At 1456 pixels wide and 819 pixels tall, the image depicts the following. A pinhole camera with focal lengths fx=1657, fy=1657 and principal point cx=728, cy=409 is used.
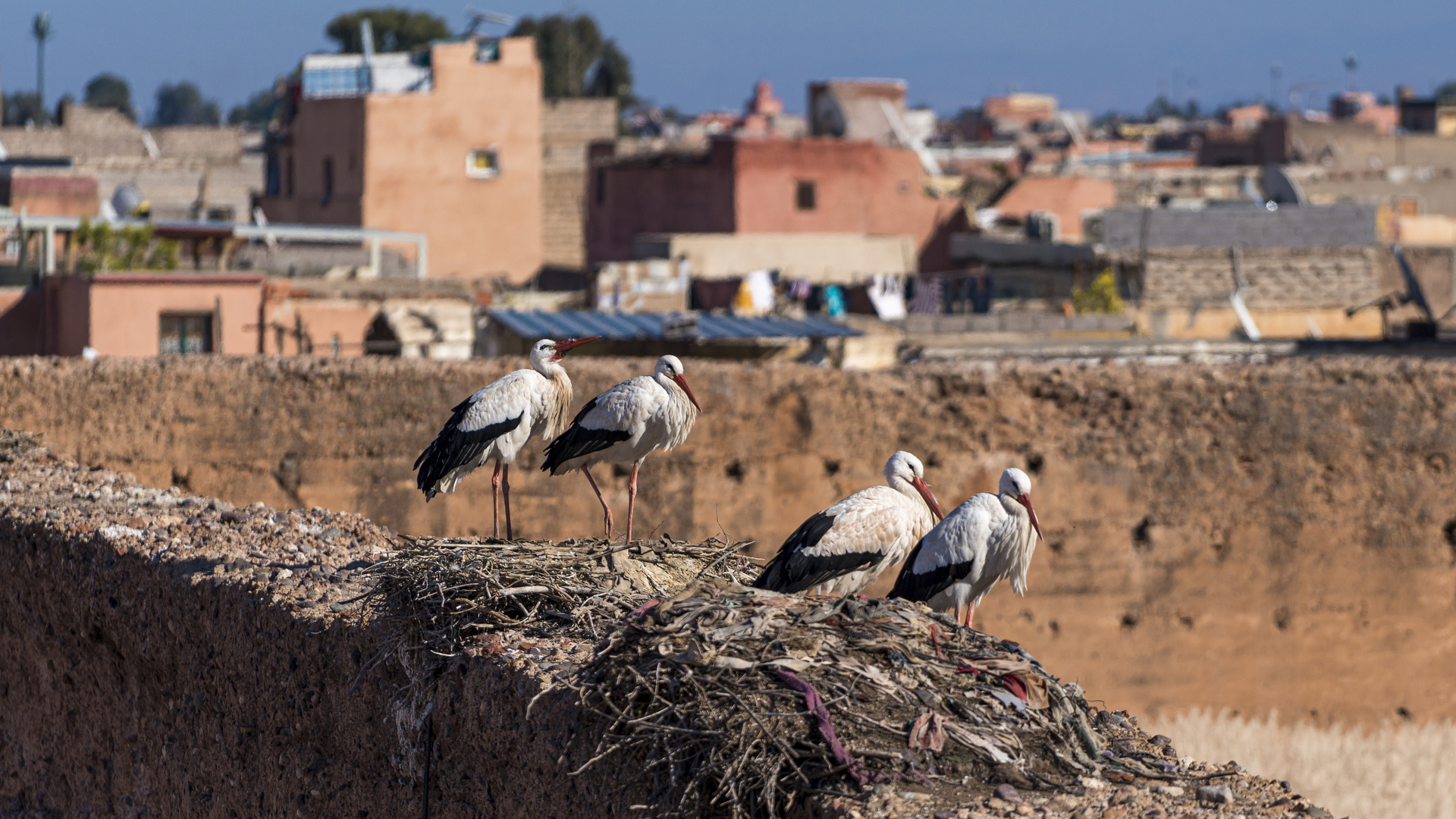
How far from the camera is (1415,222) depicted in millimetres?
31156

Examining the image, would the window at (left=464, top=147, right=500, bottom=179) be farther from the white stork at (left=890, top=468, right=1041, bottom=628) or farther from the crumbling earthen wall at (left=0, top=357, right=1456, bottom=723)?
the white stork at (left=890, top=468, right=1041, bottom=628)

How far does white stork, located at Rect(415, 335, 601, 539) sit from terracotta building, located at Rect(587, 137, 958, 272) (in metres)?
24.3

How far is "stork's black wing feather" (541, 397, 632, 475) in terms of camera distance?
22.2 feet

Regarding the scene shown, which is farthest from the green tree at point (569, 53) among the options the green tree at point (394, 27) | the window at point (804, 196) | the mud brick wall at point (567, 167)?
the window at point (804, 196)

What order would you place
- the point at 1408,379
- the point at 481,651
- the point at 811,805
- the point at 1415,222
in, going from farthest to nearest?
the point at 1415,222, the point at 1408,379, the point at 481,651, the point at 811,805

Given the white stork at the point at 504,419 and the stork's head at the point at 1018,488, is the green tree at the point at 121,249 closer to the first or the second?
the white stork at the point at 504,419

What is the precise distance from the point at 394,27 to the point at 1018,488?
2775 inches

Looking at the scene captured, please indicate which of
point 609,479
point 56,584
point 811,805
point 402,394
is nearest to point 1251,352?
point 609,479

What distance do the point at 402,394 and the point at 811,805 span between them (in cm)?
841

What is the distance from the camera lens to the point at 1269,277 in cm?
2355

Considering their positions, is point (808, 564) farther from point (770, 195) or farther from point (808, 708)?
point (770, 195)

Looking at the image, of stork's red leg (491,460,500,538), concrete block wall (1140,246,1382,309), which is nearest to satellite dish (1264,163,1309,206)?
concrete block wall (1140,246,1382,309)

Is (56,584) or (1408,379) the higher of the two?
(1408,379)

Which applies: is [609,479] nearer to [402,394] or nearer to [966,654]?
[402,394]
